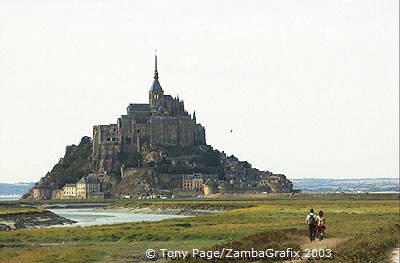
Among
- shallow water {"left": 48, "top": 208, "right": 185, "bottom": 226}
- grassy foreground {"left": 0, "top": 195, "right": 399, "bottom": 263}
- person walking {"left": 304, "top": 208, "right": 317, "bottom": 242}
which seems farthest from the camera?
shallow water {"left": 48, "top": 208, "right": 185, "bottom": 226}

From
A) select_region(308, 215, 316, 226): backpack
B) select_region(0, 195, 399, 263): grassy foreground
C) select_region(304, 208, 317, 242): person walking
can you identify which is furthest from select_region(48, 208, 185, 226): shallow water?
select_region(308, 215, 316, 226): backpack

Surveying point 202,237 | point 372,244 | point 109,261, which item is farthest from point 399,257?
point 202,237

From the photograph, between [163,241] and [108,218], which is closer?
[163,241]

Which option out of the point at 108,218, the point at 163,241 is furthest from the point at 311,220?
the point at 108,218

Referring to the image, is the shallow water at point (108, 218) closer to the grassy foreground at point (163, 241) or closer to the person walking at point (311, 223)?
the grassy foreground at point (163, 241)

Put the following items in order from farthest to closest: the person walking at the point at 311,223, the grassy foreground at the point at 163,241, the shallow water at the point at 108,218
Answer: the shallow water at the point at 108,218
the person walking at the point at 311,223
the grassy foreground at the point at 163,241

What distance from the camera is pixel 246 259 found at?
131ft

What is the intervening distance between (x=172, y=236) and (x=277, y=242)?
14.6 m

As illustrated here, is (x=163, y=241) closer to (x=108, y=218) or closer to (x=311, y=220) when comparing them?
(x=311, y=220)

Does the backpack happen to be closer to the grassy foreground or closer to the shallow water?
the grassy foreground

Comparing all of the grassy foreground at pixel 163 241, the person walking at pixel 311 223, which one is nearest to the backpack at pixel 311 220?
the person walking at pixel 311 223

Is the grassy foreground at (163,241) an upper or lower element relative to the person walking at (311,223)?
lower

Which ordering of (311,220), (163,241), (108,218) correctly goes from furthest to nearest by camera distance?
(108,218) < (163,241) < (311,220)

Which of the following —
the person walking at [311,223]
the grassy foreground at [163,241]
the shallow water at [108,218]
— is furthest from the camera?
the shallow water at [108,218]
